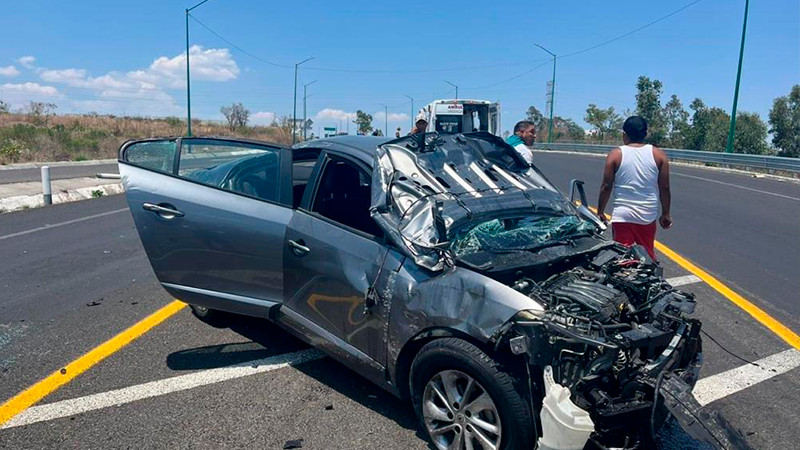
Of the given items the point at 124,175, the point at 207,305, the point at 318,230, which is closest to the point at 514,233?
the point at 318,230

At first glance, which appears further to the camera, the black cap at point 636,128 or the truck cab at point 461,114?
the truck cab at point 461,114

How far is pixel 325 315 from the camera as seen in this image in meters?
3.73

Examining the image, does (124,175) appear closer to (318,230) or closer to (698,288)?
(318,230)

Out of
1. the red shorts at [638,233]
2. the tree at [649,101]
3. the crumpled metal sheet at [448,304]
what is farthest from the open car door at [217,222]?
the tree at [649,101]

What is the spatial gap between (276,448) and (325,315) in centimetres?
85

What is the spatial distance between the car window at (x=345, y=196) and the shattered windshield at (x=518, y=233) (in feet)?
2.26

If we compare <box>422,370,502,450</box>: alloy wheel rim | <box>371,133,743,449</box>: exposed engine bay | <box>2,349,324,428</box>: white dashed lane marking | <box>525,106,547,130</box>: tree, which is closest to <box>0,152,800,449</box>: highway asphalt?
<box>2,349,324,428</box>: white dashed lane marking

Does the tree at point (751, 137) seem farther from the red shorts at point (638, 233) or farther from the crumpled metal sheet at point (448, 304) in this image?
the crumpled metal sheet at point (448, 304)

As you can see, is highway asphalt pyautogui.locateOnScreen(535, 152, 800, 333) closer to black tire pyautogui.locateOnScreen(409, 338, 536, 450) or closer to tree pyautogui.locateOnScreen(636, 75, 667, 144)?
black tire pyautogui.locateOnScreen(409, 338, 536, 450)

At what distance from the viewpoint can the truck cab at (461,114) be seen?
1020 inches

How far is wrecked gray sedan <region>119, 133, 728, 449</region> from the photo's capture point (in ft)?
8.82

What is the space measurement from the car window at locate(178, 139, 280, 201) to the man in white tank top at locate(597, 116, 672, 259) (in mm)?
2958

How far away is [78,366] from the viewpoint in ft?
14.0

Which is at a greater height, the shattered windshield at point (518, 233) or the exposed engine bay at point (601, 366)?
the shattered windshield at point (518, 233)
